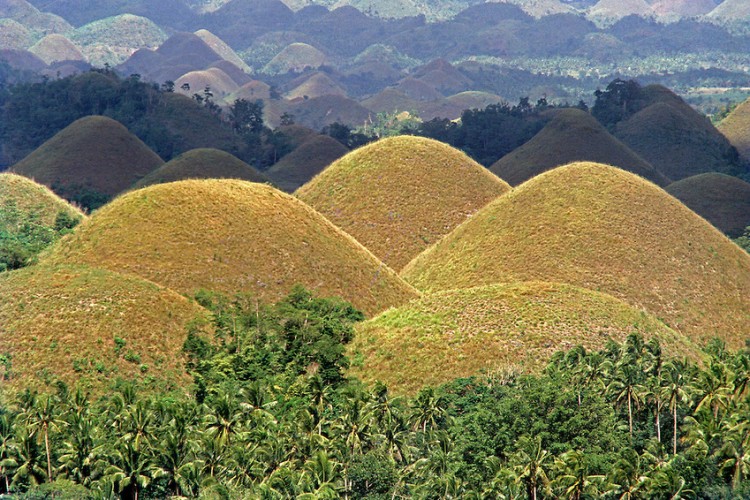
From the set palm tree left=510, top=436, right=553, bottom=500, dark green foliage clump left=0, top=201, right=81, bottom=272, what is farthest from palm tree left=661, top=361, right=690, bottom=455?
dark green foliage clump left=0, top=201, right=81, bottom=272

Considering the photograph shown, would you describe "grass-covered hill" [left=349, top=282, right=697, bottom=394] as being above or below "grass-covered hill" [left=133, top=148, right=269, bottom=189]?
above

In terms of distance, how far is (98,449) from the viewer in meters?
60.1

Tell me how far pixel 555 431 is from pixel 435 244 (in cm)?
6428

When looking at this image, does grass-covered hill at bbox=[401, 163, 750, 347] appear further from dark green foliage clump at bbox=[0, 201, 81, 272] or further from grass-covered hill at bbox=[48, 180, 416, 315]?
dark green foliage clump at bbox=[0, 201, 81, 272]

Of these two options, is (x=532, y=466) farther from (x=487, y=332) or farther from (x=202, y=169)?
(x=202, y=169)

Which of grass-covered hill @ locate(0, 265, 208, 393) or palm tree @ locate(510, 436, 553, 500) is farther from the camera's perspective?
grass-covered hill @ locate(0, 265, 208, 393)

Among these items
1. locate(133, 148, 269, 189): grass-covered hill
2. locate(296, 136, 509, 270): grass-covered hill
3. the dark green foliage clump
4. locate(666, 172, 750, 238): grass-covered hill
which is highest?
the dark green foliage clump

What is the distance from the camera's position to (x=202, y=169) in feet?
609

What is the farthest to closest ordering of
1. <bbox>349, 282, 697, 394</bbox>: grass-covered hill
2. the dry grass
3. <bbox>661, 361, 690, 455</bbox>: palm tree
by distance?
the dry grass → <bbox>349, 282, 697, 394</bbox>: grass-covered hill → <bbox>661, 361, 690, 455</bbox>: palm tree

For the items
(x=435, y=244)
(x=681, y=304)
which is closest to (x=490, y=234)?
(x=435, y=244)

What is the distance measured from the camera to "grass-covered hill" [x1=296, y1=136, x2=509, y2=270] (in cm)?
13638

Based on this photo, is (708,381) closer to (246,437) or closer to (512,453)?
(512,453)

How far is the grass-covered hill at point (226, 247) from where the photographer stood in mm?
101938

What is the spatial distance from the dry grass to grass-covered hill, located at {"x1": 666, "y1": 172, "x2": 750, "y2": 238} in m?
105
